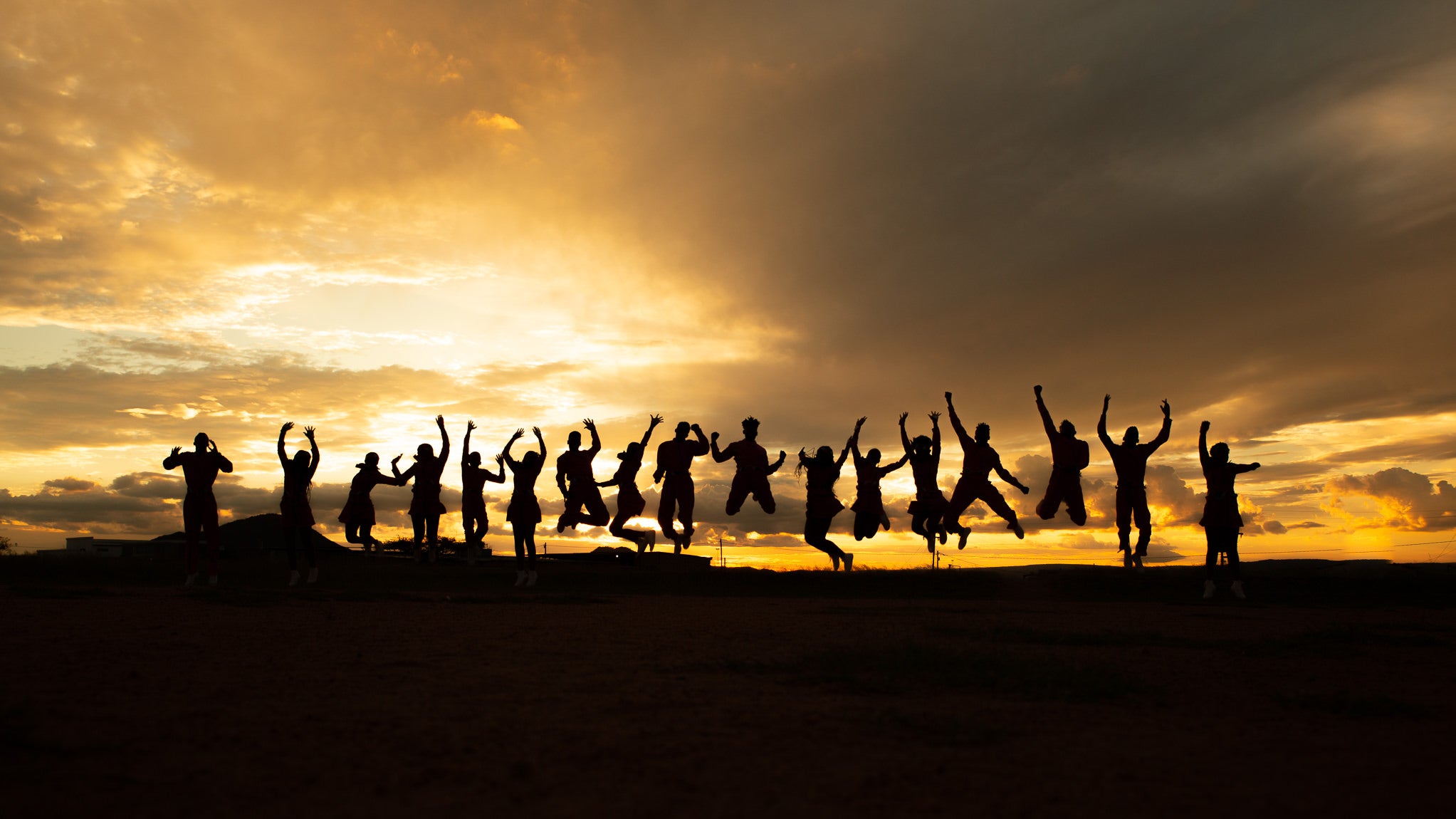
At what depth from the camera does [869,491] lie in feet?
59.4

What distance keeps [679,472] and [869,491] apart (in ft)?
13.1

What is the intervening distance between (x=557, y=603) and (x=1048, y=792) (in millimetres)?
9689

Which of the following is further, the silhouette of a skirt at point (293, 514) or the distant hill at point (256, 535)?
the distant hill at point (256, 535)

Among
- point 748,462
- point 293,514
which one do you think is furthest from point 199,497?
point 748,462

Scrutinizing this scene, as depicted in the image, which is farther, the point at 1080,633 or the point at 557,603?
the point at 557,603

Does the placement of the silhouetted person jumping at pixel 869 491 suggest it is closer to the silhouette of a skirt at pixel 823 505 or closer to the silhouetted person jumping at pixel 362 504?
the silhouette of a skirt at pixel 823 505

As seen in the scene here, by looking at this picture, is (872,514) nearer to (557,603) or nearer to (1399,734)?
(557,603)

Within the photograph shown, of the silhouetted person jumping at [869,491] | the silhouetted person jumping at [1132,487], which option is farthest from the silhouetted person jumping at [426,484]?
the silhouetted person jumping at [1132,487]

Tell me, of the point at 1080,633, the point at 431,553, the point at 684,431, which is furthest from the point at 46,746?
the point at 431,553

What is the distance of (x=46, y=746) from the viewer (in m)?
3.74

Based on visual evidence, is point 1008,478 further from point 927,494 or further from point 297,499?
point 297,499

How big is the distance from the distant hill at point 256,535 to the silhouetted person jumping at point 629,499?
16.8m

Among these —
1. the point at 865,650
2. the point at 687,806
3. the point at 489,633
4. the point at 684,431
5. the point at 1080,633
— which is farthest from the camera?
the point at 684,431

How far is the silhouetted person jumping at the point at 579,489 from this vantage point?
1870 centimetres
